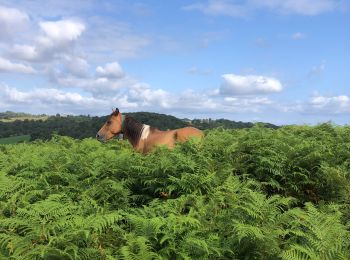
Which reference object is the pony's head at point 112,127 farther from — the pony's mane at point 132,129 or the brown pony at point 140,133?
the pony's mane at point 132,129

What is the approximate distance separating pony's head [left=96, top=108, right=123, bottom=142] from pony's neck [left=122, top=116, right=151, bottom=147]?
1.38 feet

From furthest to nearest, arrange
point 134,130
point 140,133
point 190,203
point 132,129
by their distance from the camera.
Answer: point 132,129 → point 134,130 → point 140,133 → point 190,203

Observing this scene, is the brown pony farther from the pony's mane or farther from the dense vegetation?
the dense vegetation

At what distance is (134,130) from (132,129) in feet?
0.47

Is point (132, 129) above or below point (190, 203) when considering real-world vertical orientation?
above

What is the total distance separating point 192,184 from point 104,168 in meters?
2.23

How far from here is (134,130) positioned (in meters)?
15.1

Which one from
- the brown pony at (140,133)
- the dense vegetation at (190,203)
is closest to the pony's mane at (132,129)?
the brown pony at (140,133)

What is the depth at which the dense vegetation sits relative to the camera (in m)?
4.61

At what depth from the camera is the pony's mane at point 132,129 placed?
14.9 metres

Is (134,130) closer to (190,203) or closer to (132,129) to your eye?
(132,129)

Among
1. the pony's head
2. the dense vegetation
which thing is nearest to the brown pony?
the pony's head

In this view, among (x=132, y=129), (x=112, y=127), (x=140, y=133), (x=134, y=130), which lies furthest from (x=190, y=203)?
(x=112, y=127)

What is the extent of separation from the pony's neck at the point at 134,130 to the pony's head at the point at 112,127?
1.38ft
